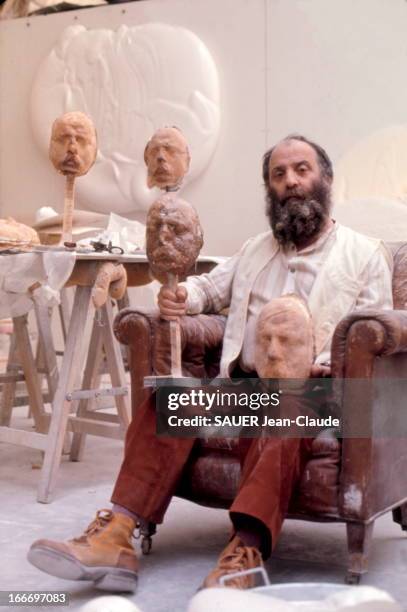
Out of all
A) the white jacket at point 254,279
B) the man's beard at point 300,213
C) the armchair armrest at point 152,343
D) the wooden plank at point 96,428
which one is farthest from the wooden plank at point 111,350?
the man's beard at point 300,213

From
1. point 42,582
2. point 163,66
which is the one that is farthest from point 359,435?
point 163,66

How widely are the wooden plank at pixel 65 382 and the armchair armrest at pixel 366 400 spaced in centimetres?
151

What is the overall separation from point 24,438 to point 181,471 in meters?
1.42

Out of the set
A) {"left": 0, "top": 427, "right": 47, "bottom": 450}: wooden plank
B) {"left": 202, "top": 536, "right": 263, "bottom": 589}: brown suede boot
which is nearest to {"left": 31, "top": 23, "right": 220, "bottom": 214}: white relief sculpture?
{"left": 0, "top": 427, "right": 47, "bottom": 450}: wooden plank

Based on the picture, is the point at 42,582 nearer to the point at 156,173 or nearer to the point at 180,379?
the point at 180,379

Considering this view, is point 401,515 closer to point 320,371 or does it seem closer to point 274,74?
point 320,371

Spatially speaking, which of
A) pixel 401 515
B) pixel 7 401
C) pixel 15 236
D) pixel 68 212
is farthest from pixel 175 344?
pixel 7 401

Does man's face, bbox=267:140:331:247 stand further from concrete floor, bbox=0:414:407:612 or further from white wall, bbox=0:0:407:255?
white wall, bbox=0:0:407:255

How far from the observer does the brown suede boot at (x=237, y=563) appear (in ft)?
7.99

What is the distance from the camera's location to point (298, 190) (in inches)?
129

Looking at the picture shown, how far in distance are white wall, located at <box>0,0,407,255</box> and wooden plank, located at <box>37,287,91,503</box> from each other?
309cm

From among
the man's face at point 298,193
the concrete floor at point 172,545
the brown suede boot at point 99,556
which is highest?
the man's face at point 298,193

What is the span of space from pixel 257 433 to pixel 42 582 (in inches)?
30.5

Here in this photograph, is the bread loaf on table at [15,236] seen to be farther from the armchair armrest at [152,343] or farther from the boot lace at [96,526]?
the boot lace at [96,526]
